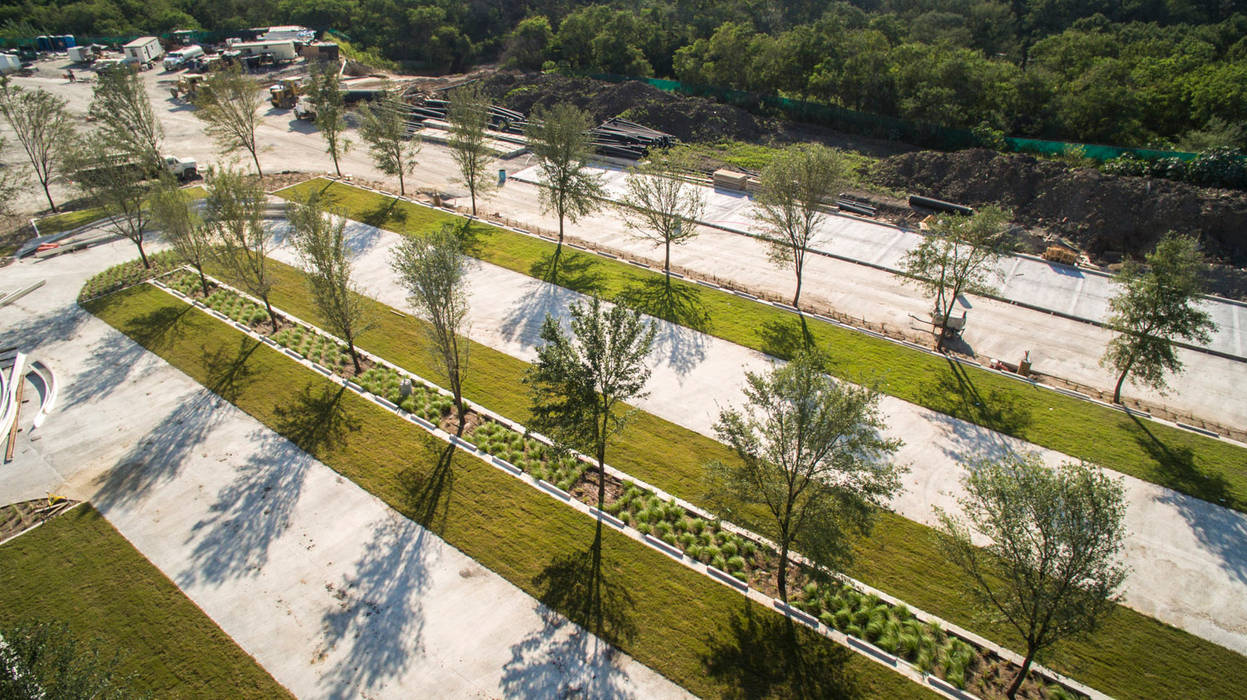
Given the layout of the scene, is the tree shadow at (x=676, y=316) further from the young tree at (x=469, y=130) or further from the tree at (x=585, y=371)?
the young tree at (x=469, y=130)

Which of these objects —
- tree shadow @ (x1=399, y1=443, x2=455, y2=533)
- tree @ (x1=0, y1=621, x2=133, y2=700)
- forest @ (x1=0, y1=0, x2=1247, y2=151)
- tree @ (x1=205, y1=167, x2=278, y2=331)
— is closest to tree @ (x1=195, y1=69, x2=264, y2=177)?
tree @ (x1=205, y1=167, x2=278, y2=331)

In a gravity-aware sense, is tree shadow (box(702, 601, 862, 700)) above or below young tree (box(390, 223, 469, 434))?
below

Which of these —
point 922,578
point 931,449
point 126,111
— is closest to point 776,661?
point 922,578

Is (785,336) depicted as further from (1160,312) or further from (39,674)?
(39,674)

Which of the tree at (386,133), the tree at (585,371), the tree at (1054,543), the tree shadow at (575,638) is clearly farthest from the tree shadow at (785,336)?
the tree at (386,133)

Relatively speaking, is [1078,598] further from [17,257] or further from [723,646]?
[17,257]

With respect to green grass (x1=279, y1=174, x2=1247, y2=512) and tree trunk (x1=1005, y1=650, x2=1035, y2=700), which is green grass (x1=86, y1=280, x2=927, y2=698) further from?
green grass (x1=279, y1=174, x2=1247, y2=512)
